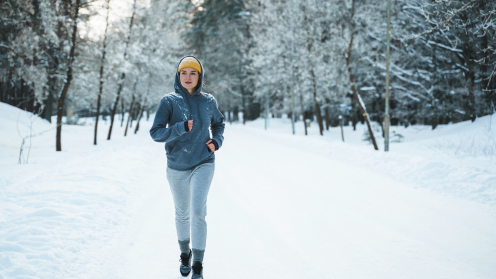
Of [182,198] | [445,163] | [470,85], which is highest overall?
[470,85]

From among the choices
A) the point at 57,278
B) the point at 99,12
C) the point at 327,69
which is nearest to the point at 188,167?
the point at 57,278

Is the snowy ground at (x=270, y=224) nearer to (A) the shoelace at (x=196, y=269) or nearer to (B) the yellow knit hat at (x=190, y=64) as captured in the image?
(A) the shoelace at (x=196, y=269)

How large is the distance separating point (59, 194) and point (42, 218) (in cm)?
127

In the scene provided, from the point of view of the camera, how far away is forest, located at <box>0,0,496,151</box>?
1223 centimetres

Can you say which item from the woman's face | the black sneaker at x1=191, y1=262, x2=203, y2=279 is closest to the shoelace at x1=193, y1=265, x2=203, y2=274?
the black sneaker at x1=191, y1=262, x2=203, y2=279

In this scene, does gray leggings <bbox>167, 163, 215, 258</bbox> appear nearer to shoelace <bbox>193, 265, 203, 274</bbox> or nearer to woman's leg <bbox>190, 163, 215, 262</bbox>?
woman's leg <bbox>190, 163, 215, 262</bbox>

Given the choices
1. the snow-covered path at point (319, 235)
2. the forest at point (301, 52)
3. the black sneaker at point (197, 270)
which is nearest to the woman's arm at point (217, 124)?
the black sneaker at point (197, 270)

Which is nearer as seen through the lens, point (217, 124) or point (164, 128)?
point (164, 128)

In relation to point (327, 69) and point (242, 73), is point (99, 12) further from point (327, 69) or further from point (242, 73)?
point (242, 73)

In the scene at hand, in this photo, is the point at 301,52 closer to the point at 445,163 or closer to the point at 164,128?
the point at 445,163

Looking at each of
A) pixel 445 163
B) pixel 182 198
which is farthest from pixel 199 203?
pixel 445 163

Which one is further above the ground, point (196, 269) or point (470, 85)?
point (470, 85)

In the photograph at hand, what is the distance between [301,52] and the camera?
2222 centimetres

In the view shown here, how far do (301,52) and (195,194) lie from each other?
21.2m
